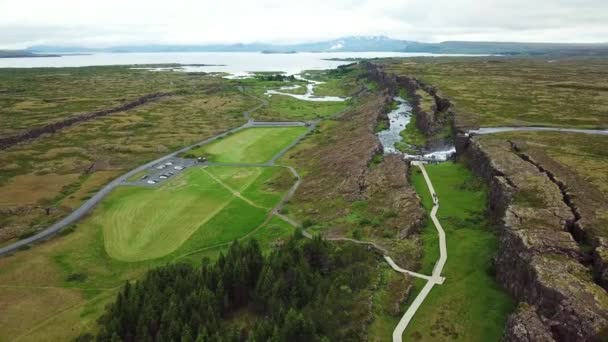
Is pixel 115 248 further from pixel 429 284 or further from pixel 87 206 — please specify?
pixel 429 284

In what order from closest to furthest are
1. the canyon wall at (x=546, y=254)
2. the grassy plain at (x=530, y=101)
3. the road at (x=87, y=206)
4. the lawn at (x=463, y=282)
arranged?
the canyon wall at (x=546, y=254), the lawn at (x=463, y=282), the road at (x=87, y=206), the grassy plain at (x=530, y=101)

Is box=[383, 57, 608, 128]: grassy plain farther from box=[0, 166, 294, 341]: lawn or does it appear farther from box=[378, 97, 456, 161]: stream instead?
box=[0, 166, 294, 341]: lawn

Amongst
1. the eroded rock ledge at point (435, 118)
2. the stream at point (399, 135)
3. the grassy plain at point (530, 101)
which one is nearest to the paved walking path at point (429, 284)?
the stream at point (399, 135)

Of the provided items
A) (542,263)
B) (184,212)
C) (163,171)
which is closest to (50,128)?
(163,171)

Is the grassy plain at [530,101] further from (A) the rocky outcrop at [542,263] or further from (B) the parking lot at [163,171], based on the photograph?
(B) the parking lot at [163,171]

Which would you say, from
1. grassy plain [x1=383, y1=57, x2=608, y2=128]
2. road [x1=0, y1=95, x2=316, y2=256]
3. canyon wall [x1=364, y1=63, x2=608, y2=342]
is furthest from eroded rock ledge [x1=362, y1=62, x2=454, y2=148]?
road [x1=0, y1=95, x2=316, y2=256]

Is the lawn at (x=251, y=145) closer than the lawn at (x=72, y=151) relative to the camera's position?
No
